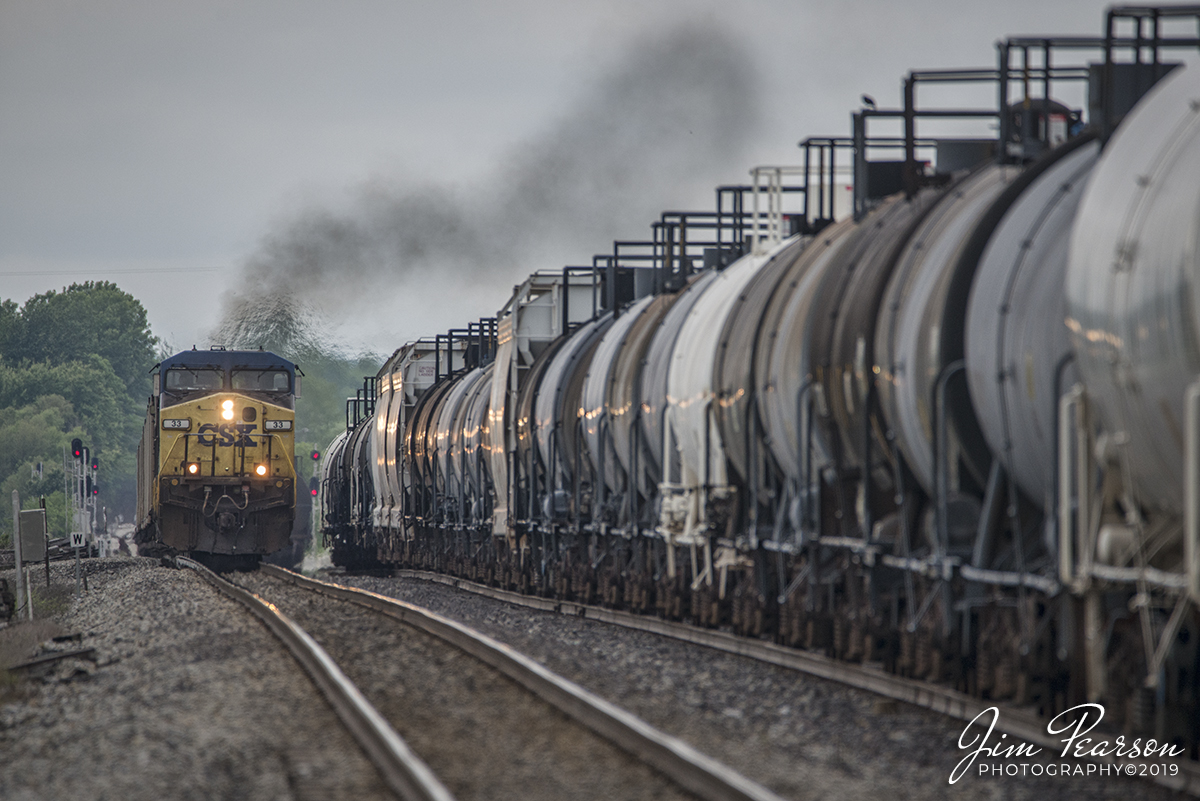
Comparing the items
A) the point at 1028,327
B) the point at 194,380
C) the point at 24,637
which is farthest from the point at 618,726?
the point at 194,380

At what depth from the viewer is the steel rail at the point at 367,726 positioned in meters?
6.15

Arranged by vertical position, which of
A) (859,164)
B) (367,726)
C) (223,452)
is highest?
(859,164)

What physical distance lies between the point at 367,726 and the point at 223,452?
20.0m

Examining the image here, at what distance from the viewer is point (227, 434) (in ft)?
87.7

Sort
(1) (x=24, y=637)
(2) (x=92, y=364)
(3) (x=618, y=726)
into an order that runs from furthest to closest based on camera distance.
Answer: (2) (x=92, y=364) < (1) (x=24, y=637) < (3) (x=618, y=726)

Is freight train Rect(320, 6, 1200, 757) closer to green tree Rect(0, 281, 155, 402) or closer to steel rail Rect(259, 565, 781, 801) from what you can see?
steel rail Rect(259, 565, 781, 801)

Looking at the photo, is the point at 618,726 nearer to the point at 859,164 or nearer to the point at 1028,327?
the point at 1028,327

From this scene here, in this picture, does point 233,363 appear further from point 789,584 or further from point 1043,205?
point 1043,205

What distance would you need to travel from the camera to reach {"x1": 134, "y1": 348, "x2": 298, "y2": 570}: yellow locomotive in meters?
26.3

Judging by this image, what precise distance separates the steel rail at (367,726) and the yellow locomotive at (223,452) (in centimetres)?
1372

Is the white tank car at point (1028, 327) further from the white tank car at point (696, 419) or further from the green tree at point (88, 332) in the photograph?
the green tree at point (88, 332)

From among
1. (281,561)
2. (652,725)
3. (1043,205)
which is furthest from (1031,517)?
(281,561)

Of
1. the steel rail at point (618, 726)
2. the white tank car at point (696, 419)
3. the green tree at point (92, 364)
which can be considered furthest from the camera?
the green tree at point (92, 364)

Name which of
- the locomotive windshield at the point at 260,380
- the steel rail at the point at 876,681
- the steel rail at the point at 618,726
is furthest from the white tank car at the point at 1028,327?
the locomotive windshield at the point at 260,380
